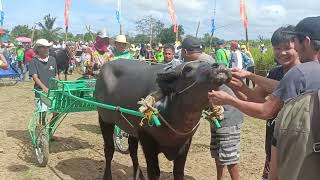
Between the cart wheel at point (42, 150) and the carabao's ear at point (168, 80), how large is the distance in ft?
8.56

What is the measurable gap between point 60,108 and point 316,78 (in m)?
4.62

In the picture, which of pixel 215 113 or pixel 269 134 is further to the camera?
pixel 215 113

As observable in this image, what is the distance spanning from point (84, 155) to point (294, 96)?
204 inches

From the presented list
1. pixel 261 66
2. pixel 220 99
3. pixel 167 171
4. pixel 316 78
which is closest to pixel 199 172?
pixel 167 171

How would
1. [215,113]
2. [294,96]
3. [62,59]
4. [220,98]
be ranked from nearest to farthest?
[294,96]
[220,98]
[215,113]
[62,59]

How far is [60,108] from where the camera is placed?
20.7 ft

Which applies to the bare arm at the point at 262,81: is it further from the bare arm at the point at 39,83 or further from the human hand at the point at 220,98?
the bare arm at the point at 39,83

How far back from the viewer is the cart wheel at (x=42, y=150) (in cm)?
610

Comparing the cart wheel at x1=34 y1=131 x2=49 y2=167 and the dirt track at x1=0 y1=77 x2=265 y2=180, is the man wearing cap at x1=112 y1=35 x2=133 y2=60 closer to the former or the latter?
the dirt track at x1=0 y1=77 x2=265 y2=180

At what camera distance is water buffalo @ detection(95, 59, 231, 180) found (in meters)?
3.78

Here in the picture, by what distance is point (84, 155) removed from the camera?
7.01 m

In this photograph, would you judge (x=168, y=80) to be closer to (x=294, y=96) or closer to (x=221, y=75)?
(x=221, y=75)

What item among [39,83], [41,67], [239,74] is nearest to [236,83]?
[239,74]

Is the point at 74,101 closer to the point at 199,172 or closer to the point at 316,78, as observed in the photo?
the point at 199,172
